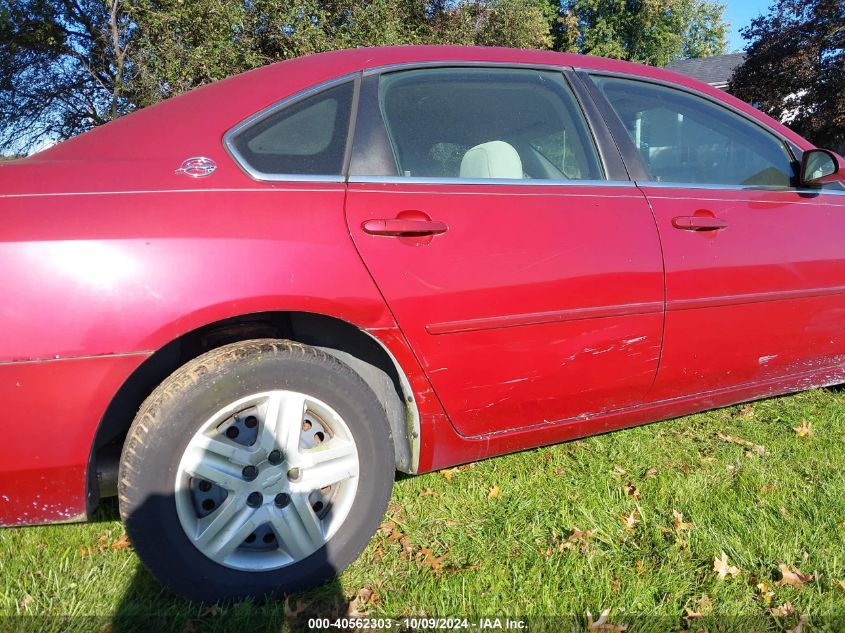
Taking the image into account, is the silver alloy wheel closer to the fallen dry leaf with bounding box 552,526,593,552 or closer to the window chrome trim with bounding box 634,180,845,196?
the fallen dry leaf with bounding box 552,526,593,552

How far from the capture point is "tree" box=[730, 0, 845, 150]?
59.1 ft

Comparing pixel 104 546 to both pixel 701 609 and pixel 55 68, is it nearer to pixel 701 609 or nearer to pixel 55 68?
pixel 701 609

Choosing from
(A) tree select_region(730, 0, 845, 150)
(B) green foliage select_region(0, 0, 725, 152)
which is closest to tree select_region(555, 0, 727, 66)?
(A) tree select_region(730, 0, 845, 150)

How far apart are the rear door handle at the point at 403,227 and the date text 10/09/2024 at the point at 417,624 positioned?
3.88ft

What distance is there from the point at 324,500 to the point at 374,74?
1465 mm

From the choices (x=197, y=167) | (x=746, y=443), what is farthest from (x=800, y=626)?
(x=197, y=167)

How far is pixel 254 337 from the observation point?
79.7 inches

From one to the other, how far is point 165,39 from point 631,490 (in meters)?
10.6

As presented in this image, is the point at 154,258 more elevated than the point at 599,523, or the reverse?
the point at 154,258

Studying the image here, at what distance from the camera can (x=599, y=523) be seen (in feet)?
7.64

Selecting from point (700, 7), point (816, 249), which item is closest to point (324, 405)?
point (816, 249)

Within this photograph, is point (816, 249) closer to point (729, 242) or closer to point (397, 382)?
point (729, 242)

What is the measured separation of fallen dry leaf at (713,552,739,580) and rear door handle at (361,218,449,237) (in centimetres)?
145

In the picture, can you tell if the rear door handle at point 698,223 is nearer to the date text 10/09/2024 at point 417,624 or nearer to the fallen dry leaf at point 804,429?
the fallen dry leaf at point 804,429
